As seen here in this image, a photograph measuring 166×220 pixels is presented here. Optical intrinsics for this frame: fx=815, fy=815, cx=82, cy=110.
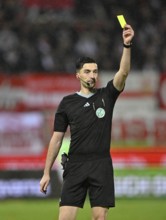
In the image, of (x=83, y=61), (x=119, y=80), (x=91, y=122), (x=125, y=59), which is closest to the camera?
(x=125, y=59)

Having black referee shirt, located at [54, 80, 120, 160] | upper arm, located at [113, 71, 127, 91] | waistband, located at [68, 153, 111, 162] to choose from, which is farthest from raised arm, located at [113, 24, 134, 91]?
waistband, located at [68, 153, 111, 162]

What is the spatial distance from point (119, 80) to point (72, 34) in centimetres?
1612

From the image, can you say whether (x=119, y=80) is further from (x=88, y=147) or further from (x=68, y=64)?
(x=68, y=64)

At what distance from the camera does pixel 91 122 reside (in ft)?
27.1

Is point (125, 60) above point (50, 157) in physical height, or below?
above

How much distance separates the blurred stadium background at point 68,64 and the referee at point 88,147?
11472 millimetres

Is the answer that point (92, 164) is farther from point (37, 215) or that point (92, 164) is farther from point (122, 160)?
point (122, 160)

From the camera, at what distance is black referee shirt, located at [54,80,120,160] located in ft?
27.1

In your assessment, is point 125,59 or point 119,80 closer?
point 125,59

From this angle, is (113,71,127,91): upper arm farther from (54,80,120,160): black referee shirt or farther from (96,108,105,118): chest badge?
(96,108,105,118): chest badge

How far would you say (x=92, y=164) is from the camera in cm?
832

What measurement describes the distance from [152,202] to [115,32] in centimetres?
1033

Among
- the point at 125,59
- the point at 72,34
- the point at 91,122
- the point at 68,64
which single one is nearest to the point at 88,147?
the point at 91,122

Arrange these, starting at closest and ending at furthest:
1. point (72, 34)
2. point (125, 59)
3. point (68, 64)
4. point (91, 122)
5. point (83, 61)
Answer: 1. point (125, 59)
2. point (91, 122)
3. point (83, 61)
4. point (68, 64)
5. point (72, 34)
